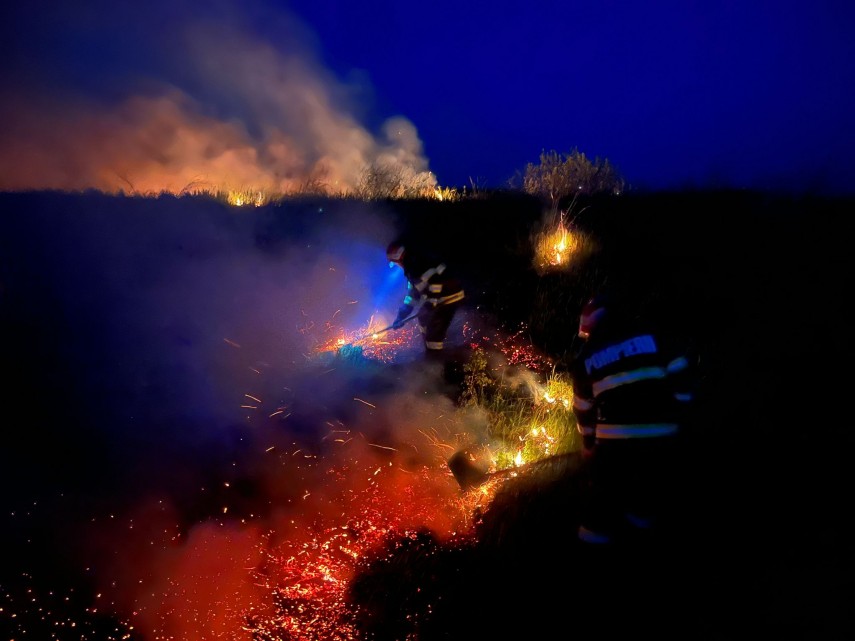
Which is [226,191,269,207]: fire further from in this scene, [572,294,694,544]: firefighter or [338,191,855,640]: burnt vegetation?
[572,294,694,544]: firefighter

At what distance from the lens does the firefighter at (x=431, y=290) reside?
617cm

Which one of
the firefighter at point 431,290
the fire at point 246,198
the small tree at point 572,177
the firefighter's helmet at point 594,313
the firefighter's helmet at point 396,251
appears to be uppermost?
the small tree at point 572,177

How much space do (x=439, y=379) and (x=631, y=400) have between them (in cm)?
351

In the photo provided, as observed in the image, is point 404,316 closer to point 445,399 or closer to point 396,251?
point 396,251

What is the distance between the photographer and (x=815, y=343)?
624cm

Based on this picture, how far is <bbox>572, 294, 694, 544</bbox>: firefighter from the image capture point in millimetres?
2951

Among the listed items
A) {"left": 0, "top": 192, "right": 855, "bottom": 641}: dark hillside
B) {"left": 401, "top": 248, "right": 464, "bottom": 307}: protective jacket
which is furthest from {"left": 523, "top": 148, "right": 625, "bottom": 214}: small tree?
{"left": 401, "top": 248, "right": 464, "bottom": 307}: protective jacket

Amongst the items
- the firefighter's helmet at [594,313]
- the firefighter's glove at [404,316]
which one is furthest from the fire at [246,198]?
the firefighter's helmet at [594,313]

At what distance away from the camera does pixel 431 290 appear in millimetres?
6148

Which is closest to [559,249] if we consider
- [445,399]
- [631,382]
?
[445,399]

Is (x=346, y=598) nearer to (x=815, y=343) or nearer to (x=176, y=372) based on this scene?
(x=176, y=372)

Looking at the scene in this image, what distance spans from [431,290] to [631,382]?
3497 millimetres

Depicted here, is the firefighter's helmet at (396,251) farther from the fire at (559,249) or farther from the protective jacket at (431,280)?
the fire at (559,249)

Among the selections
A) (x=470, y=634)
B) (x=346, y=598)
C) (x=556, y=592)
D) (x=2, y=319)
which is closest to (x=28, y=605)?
(x=346, y=598)
